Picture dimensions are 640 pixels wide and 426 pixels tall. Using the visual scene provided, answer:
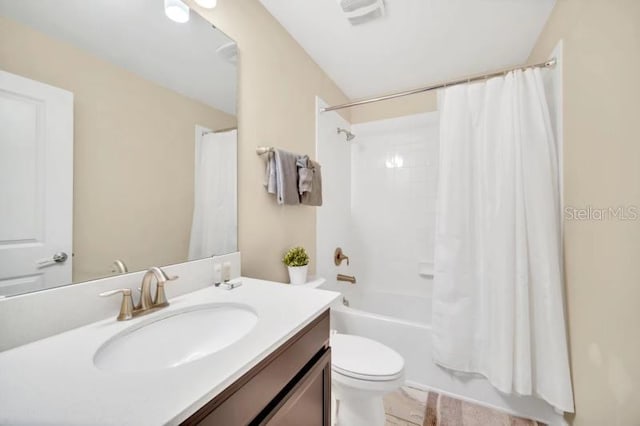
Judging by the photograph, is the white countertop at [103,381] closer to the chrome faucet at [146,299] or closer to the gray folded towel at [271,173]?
the chrome faucet at [146,299]

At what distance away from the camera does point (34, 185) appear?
2.14 ft

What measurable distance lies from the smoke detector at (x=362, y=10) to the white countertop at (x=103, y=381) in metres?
1.67

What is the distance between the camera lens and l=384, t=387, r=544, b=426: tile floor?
1356 mm

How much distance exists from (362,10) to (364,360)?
1932mm

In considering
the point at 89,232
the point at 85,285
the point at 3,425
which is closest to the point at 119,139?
the point at 89,232

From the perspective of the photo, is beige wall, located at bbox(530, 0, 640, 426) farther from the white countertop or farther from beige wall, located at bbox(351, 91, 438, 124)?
the white countertop

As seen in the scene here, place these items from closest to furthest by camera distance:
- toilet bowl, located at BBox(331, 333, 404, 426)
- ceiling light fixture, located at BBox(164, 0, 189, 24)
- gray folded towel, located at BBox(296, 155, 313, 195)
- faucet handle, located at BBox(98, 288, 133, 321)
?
faucet handle, located at BBox(98, 288, 133, 321) < ceiling light fixture, located at BBox(164, 0, 189, 24) < toilet bowl, located at BBox(331, 333, 404, 426) < gray folded towel, located at BBox(296, 155, 313, 195)

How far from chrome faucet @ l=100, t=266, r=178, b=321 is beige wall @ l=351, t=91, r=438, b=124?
2.43 m

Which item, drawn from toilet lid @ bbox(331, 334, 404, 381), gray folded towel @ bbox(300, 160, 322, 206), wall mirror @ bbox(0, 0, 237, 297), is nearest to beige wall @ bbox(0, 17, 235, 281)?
wall mirror @ bbox(0, 0, 237, 297)

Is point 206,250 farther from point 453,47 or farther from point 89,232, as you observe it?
point 453,47

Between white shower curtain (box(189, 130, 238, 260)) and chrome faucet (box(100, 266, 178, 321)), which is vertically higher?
white shower curtain (box(189, 130, 238, 260))

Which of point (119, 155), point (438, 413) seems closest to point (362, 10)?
point (119, 155)

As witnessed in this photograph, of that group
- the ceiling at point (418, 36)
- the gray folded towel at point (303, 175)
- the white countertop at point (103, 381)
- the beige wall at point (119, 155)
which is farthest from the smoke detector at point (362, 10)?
the white countertop at point (103, 381)

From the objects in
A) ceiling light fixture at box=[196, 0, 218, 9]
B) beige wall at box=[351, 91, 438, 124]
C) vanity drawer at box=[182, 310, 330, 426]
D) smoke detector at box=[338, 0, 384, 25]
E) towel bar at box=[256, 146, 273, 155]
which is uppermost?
smoke detector at box=[338, 0, 384, 25]
